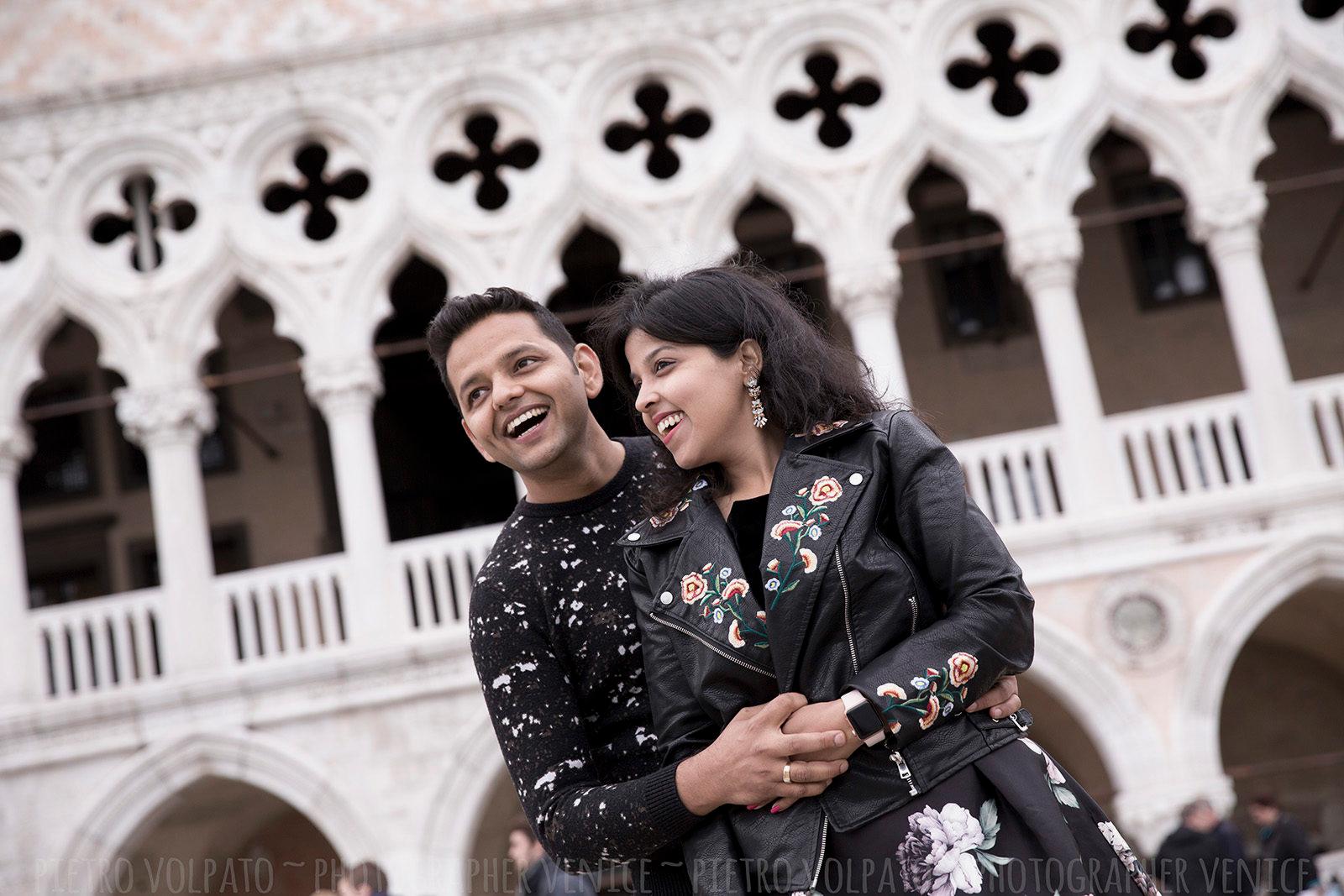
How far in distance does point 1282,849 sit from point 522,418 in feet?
26.1

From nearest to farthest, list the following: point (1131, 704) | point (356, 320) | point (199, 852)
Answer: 1. point (1131, 704)
2. point (356, 320)
3. point (199, 852)

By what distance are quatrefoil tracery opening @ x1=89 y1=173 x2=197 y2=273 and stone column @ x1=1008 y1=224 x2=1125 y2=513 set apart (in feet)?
21.5

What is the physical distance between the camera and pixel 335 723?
11211 millimetres

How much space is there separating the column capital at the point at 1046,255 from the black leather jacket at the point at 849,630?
9.54m

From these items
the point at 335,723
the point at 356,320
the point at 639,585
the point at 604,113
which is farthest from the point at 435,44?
the point at 639,585

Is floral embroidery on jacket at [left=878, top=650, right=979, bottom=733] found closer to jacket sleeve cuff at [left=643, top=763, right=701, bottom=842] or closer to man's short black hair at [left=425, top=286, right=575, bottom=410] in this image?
jacket sleeve cuff at [left=643, top=763, right=701, bottom=842]

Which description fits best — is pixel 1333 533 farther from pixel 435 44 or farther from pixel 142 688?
pixel 142 688

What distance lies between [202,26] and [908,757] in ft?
37.0

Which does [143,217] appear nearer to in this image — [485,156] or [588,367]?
[485,156]

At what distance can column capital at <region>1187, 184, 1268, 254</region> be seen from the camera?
1148 centimetres

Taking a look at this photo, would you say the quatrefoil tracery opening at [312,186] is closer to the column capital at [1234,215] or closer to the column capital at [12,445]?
the column capital at [12,445]

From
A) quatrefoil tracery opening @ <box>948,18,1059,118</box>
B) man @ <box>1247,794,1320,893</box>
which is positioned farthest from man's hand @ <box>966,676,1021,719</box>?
quatrefoil tracery opening @ <box>948,18,1059,118</box>

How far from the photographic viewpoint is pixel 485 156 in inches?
499

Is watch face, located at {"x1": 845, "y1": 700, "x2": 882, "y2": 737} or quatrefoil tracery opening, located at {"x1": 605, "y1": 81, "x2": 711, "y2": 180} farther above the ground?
quatrefoil tracery opening, located at {"x1": 605, "y1": 81, "x2": 711, "y2": 180}
